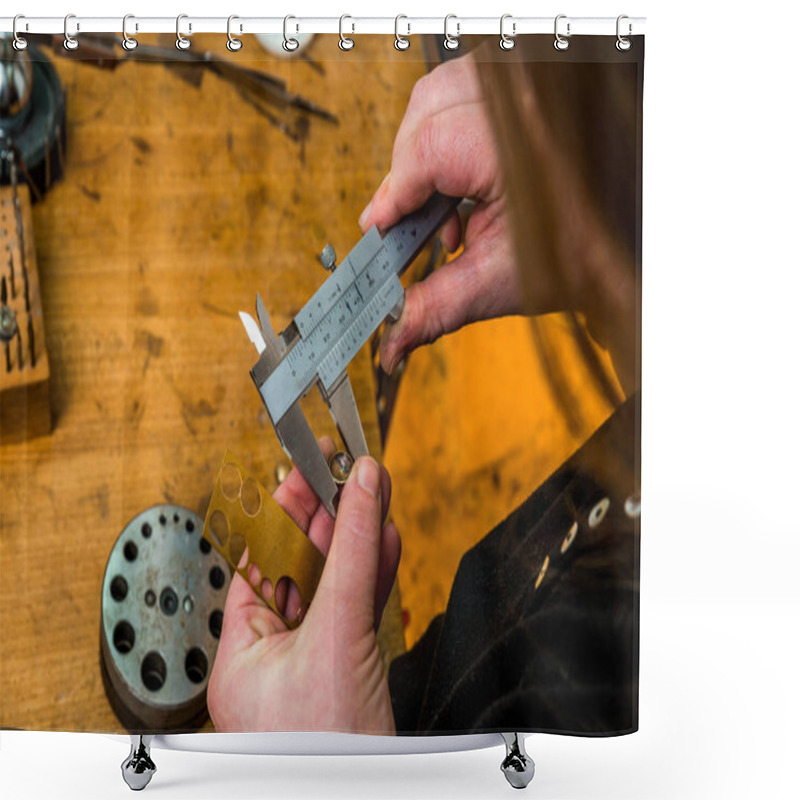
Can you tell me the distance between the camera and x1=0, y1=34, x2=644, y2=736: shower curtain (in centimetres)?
141

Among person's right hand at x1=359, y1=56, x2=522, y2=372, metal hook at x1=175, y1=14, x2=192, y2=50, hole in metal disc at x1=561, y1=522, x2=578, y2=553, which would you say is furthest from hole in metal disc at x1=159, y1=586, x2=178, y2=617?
metal hook at x1=175, y1=14, x2=192, y2=50

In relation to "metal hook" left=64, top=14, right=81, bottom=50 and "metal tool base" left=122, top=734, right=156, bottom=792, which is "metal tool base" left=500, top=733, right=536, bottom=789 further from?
"metal hook" left=64, top=14, right=81, bottom=50

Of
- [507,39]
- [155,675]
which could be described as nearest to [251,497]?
[155,675]

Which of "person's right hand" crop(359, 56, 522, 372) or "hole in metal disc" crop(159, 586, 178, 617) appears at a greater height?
"person's right hand" crop(359, 56, 522, 372)

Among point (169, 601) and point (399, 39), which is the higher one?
point (399, 39)

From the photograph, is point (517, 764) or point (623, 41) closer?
point (623, 41)

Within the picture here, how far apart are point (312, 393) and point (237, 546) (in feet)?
0.69

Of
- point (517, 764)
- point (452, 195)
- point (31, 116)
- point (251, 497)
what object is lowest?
point (517, 764)

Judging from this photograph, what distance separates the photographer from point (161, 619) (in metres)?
1.44

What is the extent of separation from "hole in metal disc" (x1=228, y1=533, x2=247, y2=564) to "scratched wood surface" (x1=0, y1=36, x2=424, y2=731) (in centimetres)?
6

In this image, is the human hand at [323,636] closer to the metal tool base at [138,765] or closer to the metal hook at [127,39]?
the metal tool base at [138,765]

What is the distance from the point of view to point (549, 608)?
1.46 metres

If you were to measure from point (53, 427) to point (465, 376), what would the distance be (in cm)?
51

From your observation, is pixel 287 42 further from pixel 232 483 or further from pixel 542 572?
pixel 542 572
